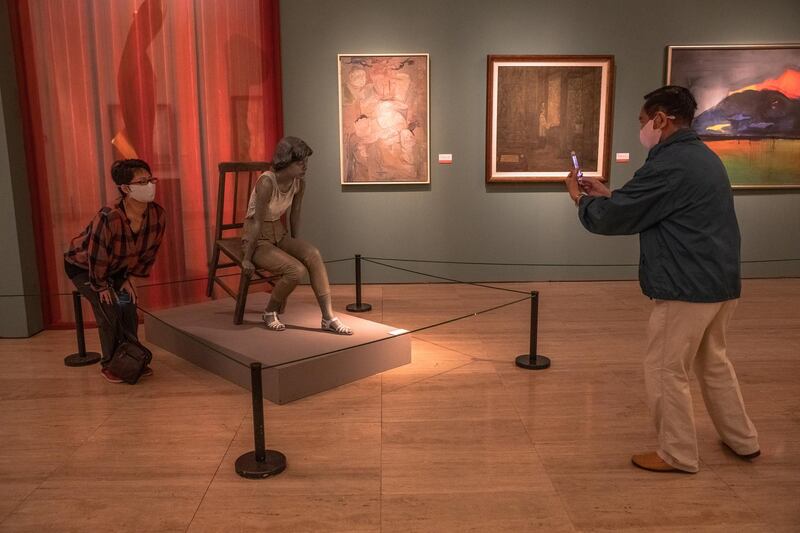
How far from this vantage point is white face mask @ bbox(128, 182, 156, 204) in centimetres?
440

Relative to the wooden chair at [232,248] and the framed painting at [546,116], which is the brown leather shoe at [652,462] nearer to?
the wooden chair at [232,248]

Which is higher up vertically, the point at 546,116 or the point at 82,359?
the point at 546,116

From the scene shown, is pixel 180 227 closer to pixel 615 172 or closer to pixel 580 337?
pixel 580 337

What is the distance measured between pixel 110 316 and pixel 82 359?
705mm

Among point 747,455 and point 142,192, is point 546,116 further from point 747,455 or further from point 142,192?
point 747,455

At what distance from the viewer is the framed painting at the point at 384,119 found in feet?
23.9

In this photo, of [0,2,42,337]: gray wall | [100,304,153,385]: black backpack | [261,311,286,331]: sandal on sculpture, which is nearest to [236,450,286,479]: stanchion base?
[100,304,153,385]: black backpack

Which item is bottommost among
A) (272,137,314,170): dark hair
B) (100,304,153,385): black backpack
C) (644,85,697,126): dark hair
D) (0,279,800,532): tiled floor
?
(0,279,800,532): tiled floor

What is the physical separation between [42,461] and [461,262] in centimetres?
514

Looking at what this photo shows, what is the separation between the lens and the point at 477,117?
24.5 feet

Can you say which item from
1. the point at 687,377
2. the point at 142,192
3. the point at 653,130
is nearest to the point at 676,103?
the point at 653,130

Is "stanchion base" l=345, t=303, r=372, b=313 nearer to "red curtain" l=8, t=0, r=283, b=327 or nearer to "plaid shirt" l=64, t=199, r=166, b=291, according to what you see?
"red curtain" l=8, t=0, r=283, b=327

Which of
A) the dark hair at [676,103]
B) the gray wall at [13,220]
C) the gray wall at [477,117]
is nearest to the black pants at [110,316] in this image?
the gray wall at [13,220]

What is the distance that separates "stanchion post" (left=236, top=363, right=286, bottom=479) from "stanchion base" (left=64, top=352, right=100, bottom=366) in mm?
2303
